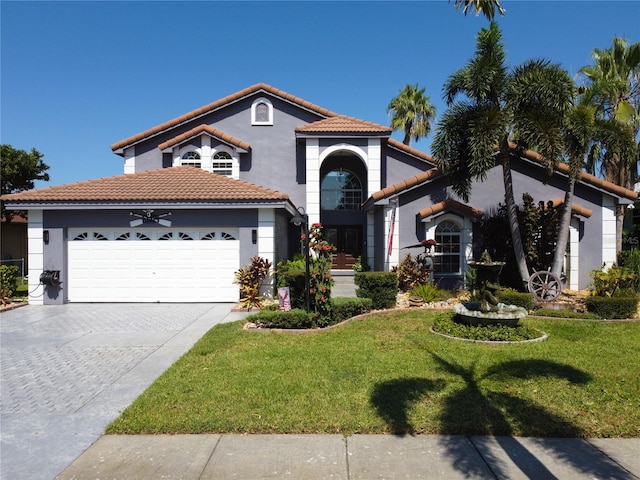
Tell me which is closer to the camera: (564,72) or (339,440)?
(339,440)

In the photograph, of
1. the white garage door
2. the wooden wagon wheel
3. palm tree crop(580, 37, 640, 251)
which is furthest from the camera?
palm tree crop(580, 37, 640, 251)

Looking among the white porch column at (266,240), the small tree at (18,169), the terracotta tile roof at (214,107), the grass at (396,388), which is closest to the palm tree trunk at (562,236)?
the grass at (396,388)

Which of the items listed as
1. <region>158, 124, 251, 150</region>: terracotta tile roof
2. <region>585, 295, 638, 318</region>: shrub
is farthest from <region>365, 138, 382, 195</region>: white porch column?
<region>585, 295, 638, 318</region>: shrub

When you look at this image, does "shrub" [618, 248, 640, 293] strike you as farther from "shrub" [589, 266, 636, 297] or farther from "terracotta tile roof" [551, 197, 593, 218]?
"terracotta tile roof" [551, 197, 593, 218]

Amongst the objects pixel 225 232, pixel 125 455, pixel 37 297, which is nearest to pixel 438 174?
pixel 225 232

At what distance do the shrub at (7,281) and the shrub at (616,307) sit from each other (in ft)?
57.1

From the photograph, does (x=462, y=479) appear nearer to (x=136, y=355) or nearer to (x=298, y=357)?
(x=298, y=357)

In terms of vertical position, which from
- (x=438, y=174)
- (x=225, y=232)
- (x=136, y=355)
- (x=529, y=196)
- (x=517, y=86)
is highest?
(x=517, y=86)

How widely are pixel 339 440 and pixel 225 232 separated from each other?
9733 mm

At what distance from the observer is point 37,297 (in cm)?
1273

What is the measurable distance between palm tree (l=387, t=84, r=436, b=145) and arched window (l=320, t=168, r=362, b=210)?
11.2 metres

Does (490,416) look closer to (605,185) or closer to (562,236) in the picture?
(562,236)

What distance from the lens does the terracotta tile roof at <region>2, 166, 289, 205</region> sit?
40.9 ft

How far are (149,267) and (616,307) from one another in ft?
43.9
